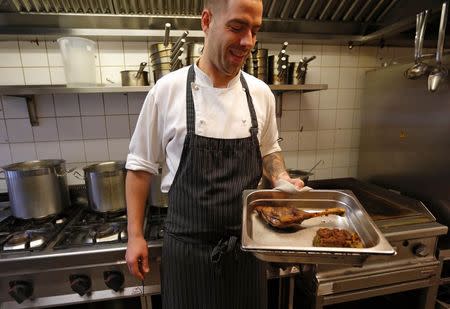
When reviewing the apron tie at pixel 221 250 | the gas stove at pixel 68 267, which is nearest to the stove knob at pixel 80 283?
the gas stove at pixel 68 267

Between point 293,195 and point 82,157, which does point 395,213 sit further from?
point 82,157

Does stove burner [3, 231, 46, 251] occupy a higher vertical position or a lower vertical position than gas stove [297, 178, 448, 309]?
higher

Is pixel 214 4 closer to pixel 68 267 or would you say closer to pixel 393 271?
pixel 68 267

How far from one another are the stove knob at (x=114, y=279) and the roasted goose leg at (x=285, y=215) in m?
0.55

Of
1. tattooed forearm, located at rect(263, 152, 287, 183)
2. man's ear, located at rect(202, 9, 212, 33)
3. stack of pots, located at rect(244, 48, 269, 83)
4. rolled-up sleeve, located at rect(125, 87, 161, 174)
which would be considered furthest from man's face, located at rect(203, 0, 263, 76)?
stack of pots, located at rect(244, 48, 269, 83)

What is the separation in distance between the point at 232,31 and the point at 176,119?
0.30 metres

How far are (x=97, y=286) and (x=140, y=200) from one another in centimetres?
38

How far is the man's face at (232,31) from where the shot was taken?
2.37 feet

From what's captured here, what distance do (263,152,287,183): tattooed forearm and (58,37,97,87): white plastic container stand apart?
0.86 m

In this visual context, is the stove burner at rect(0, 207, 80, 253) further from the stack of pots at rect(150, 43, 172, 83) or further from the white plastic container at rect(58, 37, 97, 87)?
the stack of pots at rect(150, 43, 172, 83)

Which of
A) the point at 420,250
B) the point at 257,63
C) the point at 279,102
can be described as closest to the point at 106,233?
the point at 257,63

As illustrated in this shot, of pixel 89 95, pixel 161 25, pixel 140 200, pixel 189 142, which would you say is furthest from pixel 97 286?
pixel 161 25

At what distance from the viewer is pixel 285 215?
750 mm

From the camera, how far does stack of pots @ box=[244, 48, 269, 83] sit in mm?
1266
